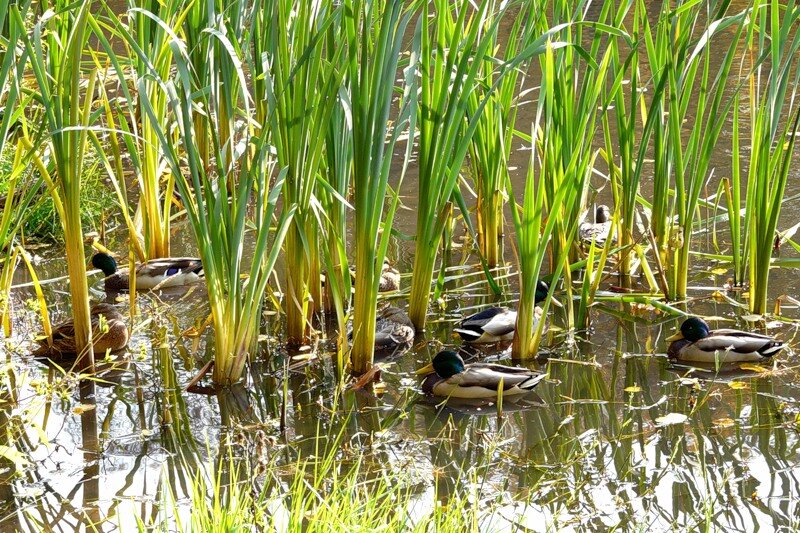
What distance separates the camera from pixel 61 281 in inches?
218

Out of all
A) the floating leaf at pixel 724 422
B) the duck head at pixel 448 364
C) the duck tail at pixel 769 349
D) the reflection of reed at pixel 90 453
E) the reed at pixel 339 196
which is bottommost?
the reflection of reed at pixel 90 453

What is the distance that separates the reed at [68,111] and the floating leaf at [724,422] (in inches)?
92.8

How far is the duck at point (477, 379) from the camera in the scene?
3.97 metres

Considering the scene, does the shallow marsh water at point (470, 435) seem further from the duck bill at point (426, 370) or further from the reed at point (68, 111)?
the reed at point (68, 111)

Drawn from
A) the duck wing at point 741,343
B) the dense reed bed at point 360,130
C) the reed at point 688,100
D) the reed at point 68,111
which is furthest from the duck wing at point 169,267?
the duck wing at point 741,343

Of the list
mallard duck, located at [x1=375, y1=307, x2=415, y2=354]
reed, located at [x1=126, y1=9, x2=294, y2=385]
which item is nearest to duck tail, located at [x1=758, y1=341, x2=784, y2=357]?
mallard duck, located at [x1=375, y1=307, x2=415, y2=354]

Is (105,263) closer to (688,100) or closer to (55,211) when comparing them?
(55,211)

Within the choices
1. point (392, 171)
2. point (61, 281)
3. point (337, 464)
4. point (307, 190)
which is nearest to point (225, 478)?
point (337, 464)

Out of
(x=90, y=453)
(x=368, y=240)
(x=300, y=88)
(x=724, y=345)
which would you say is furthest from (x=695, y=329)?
(x=90, y=453)

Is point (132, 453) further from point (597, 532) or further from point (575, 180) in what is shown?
point (575, 180)

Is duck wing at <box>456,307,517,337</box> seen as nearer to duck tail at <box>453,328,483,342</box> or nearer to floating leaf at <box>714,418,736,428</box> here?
duck tail at <box>453,328,483,342</box>

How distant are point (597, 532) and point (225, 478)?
1.21m

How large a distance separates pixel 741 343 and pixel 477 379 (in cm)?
105

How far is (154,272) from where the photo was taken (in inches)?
209
